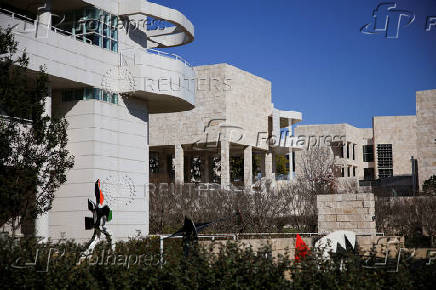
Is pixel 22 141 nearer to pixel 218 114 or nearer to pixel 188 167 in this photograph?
pixel 218 114

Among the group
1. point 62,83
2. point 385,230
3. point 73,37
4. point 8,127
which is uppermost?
point 73,37

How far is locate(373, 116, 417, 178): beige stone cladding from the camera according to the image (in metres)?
71.9

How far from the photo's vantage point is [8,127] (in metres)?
18.3

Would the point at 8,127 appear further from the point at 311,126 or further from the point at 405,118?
the point at 405,118

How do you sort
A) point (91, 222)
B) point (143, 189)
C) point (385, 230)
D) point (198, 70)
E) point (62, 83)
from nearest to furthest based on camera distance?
point (91, 222) < point (62, 83) < point (143, 189) < point (385, 230) < point (198, 70)

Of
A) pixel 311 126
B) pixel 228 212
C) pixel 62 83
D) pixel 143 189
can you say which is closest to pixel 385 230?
pixel 228 212

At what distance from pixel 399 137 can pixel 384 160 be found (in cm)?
379

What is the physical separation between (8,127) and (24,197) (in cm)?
242

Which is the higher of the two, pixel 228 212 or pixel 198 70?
pixel 198 70

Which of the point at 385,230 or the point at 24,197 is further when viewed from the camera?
the point at 385,230

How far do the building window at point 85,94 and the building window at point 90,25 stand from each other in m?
2.14

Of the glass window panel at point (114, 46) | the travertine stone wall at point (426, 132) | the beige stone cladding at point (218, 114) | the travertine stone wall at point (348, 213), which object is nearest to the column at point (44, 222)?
the glass window panel at point (114, 46)

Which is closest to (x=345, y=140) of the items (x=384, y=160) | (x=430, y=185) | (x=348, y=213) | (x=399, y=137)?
(x=384, y=160)

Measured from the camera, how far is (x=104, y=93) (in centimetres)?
2494
